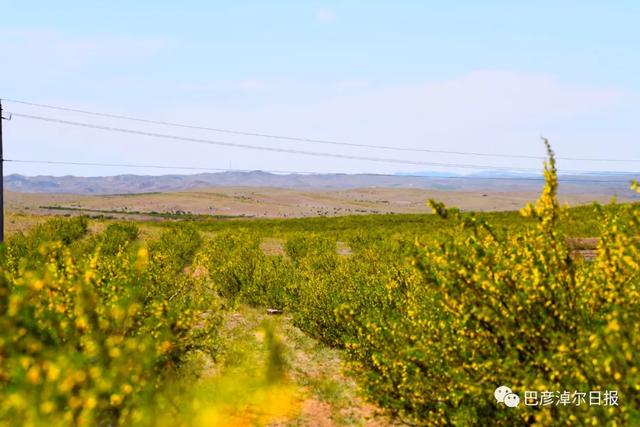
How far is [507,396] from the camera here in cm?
793

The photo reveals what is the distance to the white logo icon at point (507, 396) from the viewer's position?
7828 millimetres

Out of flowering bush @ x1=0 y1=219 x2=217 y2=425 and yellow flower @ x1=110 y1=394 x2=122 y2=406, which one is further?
yellow flower @ x1=110 y1=394 x2=122 y2=406

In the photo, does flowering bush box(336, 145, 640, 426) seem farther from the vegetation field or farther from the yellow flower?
the yellow flower

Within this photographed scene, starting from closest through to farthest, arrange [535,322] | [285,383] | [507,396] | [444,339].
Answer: [535,322] → [507,396] → [444,339] → [285,383]

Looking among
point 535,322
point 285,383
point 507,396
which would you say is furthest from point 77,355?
point 285,383

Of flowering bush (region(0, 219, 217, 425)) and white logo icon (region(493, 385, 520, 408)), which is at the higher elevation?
flowering bush (region(0, 219, 217, 425))

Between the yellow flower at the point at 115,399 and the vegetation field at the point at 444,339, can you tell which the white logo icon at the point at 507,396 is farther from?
the yellow flower at the point at 115,399

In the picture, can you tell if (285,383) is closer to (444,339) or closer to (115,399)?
(444,339)

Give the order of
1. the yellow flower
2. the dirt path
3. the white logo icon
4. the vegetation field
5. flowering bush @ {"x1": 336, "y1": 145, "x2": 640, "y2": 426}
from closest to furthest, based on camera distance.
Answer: the yellow flower → the vegetation field → flowering bush @ {"x1": 336, "y1": 145, "x2": 640, "y2": 426} → the white logo icon → the dirt path

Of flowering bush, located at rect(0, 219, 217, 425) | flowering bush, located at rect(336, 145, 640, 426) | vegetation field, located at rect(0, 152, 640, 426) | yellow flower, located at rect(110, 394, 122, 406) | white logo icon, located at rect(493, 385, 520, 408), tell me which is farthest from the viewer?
white logo icon, located at rect(493, 385, 520, 408)

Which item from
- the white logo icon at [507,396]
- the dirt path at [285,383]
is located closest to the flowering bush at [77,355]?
the dirt path at [285,383]

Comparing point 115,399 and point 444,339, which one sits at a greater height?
point 115,399

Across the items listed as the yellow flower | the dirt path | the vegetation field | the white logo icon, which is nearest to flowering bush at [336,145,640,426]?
the vegetation field

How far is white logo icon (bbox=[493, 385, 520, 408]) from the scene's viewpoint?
25.7 feet
